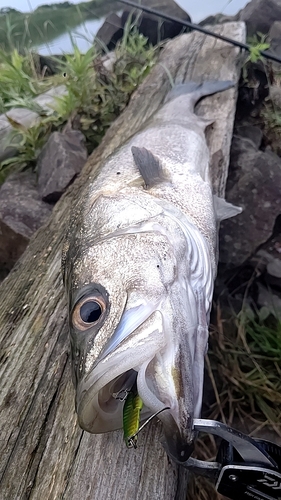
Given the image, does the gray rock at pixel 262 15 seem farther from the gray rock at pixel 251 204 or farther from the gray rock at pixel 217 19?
the gray rock at pixel 251 204

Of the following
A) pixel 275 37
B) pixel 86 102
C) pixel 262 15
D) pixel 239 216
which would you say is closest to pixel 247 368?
pixel 239 216

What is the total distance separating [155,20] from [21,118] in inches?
90.5

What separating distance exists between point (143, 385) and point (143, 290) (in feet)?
0.88

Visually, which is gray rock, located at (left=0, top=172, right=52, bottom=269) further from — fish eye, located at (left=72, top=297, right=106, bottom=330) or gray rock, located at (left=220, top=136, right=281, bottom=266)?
fish eye, located at (left=72, top=297, right=106, bottom=330)

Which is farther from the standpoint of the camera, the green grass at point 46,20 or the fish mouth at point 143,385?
the green grass at point 46,20

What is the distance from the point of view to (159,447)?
1.33 meters

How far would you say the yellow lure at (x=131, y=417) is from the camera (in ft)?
3.60

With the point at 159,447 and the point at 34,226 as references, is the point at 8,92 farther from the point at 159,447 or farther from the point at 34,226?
the point at 159,447

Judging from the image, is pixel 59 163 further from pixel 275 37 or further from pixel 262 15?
pixel 262 15

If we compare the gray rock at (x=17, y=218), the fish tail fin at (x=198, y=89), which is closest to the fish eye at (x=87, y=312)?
the gray rock at (x=17, y=218)

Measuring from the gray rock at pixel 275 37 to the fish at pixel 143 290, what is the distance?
3.06 m

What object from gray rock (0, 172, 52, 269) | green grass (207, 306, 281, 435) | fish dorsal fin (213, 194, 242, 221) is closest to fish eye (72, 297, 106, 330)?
fish dorsal fin (213, 194, 242, 221)

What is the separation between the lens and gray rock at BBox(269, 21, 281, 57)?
4445mm

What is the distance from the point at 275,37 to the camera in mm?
4594
